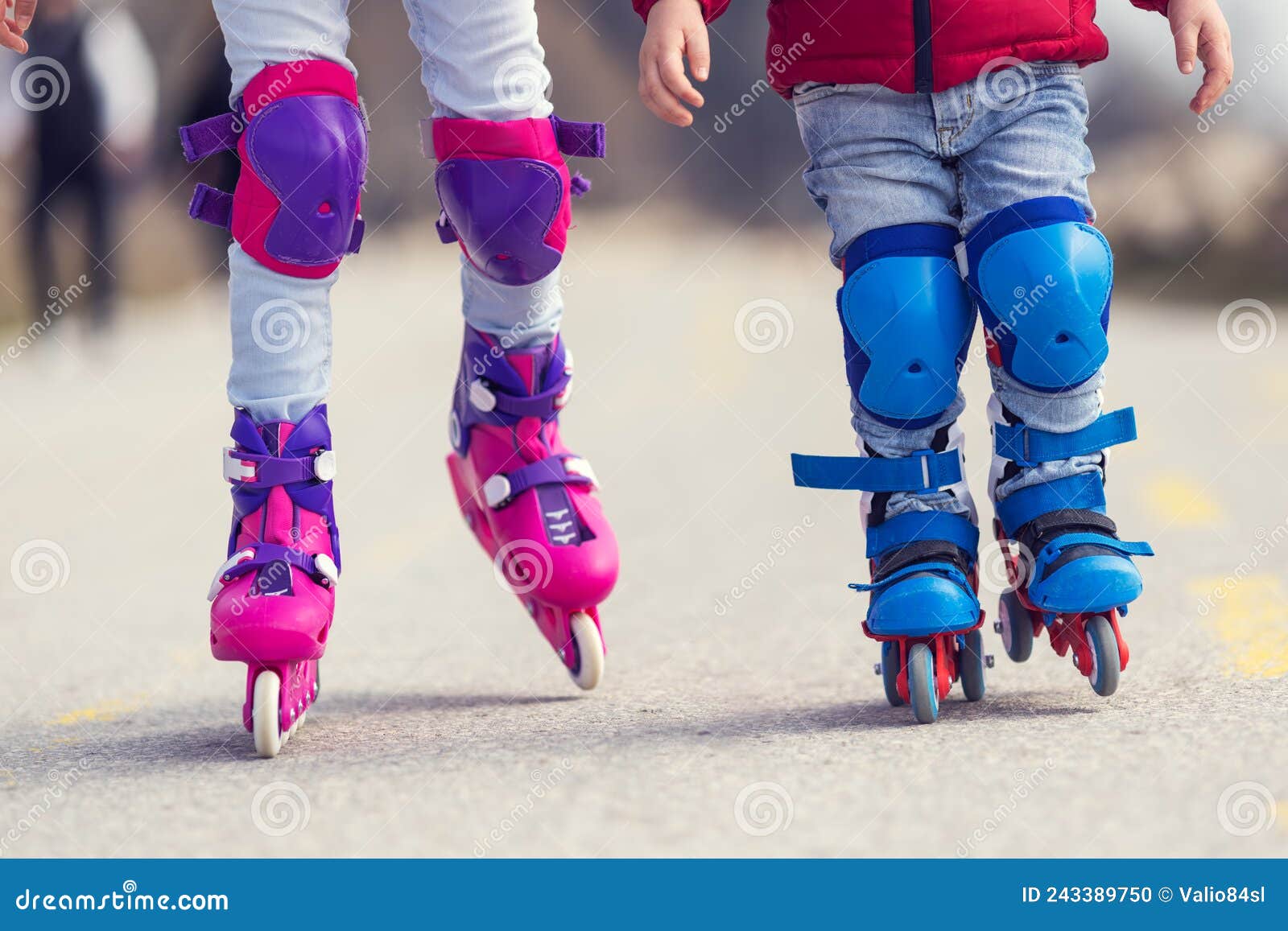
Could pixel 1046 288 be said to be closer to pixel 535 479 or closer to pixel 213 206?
pixel 535 479

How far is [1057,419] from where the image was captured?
4.84ft

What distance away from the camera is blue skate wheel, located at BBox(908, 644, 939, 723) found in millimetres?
1399

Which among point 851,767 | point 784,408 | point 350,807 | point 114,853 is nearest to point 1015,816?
point 851,767

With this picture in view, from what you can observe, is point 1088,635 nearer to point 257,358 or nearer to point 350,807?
point 350,807

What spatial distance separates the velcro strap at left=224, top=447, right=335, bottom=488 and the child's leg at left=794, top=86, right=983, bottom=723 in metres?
0.53

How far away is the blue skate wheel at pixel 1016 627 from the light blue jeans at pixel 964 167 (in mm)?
124

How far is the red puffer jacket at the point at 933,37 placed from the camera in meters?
1.49

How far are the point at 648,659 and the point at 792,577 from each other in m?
0.55

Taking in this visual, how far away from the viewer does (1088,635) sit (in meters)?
1.45

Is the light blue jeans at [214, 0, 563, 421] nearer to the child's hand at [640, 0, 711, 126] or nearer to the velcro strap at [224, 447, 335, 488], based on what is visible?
the velcro strap at [224, 447, 335, 488]

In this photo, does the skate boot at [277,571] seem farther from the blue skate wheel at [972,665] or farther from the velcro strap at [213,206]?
the blue skate wheel at [972,665]

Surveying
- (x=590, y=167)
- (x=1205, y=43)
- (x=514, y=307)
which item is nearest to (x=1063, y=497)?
(x=1205, y=43)

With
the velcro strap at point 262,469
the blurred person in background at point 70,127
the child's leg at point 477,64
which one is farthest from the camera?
the blurred person in background at point 70,127

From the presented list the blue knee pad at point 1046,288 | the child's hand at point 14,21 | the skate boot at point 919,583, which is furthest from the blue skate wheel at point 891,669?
the child's hand at point 14,21
